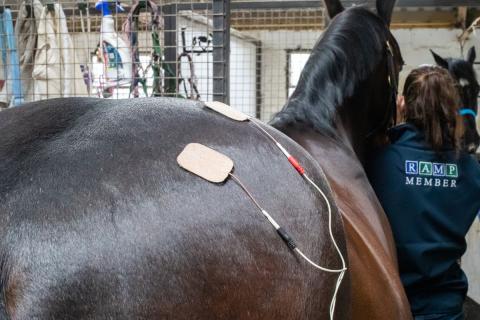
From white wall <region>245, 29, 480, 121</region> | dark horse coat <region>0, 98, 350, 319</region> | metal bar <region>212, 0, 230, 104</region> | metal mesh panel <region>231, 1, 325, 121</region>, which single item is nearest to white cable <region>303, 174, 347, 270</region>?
Result: dark horse coat <region>0, 98, 350, 319</region>

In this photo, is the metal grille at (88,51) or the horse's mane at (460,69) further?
the metal grille at (88,51)

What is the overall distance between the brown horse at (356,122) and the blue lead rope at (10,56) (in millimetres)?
1891

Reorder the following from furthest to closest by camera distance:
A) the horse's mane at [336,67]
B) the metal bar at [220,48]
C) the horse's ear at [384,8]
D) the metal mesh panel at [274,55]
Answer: the metal mesh panel at [274,55]
the metal bar at [220,48]
the horse's ear at [384,8]
the horse's mane at [336,67]

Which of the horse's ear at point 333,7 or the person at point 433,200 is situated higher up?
the horse's ear at point 333,7

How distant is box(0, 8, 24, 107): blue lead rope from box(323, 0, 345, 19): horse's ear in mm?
1860

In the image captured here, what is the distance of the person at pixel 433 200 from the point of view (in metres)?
2.16

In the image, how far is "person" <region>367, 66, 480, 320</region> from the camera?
2.16m

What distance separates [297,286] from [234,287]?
0.48ft

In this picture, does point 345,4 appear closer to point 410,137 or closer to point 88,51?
point 410,137

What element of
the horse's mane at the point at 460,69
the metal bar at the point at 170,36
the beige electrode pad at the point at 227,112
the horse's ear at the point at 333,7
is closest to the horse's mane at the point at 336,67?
the horse's ear at the point at 333,7

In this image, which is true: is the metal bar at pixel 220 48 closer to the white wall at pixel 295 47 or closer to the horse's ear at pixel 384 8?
the horse's ear at pixel 384 8

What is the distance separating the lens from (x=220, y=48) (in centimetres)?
287

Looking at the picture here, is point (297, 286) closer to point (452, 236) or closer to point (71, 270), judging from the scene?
point (71, 270)

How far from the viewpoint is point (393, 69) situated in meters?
2.42
